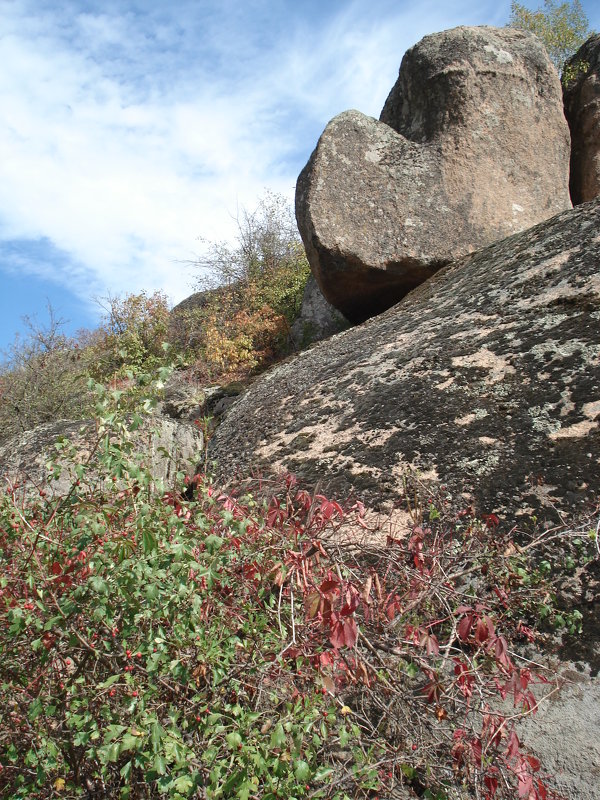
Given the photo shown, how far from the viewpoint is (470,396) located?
3514 millimetres

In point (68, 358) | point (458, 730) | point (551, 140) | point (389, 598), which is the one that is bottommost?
point (458, 730)

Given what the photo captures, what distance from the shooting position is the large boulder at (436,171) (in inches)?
260

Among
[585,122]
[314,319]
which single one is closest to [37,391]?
[314,319]

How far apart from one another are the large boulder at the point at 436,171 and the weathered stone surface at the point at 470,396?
4.55 ft

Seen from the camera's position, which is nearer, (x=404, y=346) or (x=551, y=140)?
(x=404, y=346)

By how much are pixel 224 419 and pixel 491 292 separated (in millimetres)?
2164

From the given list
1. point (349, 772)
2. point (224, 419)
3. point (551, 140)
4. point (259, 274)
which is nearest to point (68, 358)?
point (259, 274)

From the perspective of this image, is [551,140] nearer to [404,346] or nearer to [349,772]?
[404,346]

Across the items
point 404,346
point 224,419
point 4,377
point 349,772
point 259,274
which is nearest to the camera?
point 349,772

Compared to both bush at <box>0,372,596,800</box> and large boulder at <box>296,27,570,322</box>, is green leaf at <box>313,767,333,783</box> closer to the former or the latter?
bush at <box>0,372,596,800</box>

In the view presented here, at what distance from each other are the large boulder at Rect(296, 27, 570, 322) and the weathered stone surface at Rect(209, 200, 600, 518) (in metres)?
1.39

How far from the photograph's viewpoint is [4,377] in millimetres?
9938

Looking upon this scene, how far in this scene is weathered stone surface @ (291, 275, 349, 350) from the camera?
9.20 m

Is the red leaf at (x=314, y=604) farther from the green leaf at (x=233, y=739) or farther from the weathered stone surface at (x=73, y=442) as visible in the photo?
the weathered stone surface at (x=73, y=442)
